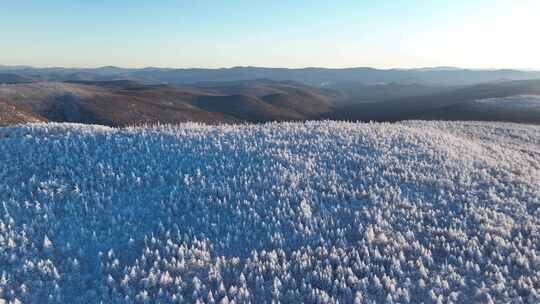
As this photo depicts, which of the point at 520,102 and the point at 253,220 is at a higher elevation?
the point at 520,102

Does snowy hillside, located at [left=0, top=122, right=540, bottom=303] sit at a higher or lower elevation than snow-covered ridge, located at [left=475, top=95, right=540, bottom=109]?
lower

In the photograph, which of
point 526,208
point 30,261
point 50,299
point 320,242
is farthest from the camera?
point 526,208

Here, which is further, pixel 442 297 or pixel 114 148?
pixel 114 148

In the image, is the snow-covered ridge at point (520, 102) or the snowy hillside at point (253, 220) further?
the snow-covered ridge at point (520, 102)

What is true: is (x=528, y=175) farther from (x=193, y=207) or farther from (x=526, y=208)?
A: (x=193, y=207)

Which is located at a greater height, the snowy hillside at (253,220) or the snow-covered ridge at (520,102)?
the snow-covered ridge at (520,102)

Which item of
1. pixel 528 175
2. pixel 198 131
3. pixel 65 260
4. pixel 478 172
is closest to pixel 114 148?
pixel 198 131

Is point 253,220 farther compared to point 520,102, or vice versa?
point 520,102

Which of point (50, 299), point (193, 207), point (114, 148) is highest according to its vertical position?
point (114, 148)
